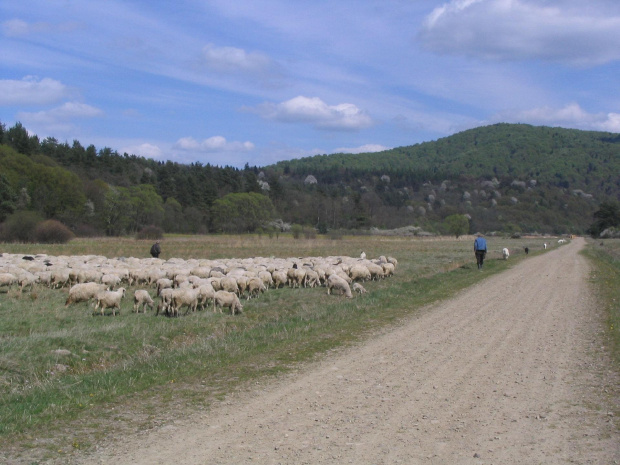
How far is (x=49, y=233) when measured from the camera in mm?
51688

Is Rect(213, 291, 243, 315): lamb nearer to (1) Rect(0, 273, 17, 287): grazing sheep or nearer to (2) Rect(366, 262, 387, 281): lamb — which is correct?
(1) Rect(0, 273, 17, 287): grazing sheep

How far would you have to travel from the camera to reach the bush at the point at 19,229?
5138 cm

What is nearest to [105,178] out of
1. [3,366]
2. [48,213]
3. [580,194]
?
[48,213]

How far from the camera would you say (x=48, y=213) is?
237ft

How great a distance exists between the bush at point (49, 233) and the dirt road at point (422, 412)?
48.8m

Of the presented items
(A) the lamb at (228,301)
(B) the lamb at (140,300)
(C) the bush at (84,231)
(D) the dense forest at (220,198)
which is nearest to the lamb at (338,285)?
(A) the lamb at (228,301)

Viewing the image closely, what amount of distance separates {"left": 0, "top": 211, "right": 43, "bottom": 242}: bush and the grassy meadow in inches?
1425

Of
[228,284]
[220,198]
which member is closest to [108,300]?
[228,284]

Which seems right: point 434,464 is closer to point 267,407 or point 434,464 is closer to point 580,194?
point 267,407

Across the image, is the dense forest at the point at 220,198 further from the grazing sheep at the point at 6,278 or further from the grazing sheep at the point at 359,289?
the grazing sheep at the point at 359,289

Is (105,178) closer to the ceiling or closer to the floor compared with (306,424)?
closer to the ceiling

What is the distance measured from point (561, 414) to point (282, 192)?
130586 millimetres

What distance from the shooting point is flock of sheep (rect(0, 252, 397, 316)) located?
16156mm

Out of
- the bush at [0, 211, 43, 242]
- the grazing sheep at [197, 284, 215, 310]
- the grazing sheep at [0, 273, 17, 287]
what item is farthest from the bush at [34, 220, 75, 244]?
the grazing sheep at [197, 284, 215, 310]
